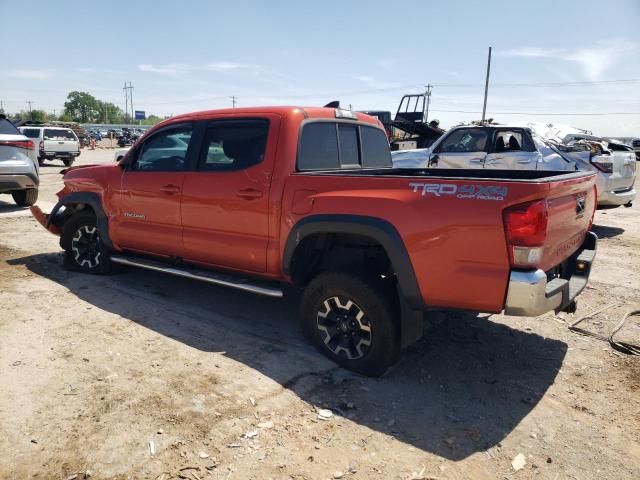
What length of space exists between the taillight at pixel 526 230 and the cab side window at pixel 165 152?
118 inches

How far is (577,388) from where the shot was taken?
333cm

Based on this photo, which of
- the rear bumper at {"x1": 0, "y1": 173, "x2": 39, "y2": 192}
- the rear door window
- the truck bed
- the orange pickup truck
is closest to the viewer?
the orange pickup truck

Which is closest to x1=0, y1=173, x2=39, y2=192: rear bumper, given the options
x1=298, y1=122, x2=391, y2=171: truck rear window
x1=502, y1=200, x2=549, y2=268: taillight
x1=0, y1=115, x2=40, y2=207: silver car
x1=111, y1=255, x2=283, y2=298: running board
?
x1=0, y1=115, x2=40, y2=207: silver car

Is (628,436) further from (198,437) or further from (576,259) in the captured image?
(198,437)

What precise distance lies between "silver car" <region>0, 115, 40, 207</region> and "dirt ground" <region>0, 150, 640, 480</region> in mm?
4812

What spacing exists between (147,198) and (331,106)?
2030mm

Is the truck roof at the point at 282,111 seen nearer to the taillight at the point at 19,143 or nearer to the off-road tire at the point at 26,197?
the taillight at the point at 19,143

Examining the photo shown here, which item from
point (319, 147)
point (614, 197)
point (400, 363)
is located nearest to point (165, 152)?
point (319, 147)

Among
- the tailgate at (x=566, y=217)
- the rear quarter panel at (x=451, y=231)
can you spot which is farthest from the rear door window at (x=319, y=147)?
the tailgate at (x=566, y=217)

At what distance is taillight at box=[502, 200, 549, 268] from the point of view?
266cm

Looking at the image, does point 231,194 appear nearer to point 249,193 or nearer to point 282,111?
point 249,193

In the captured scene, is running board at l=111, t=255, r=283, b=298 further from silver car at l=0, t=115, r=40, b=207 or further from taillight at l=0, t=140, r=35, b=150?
taillight at l=0, t=140, r=35, b=150

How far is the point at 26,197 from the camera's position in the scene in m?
10.1

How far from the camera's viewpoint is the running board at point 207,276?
3.83 meters
